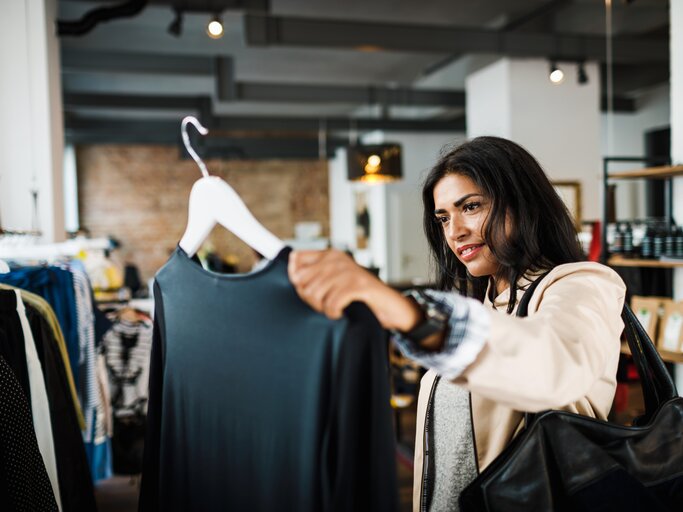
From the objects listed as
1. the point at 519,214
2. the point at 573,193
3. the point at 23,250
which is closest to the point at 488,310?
the point at 519,214

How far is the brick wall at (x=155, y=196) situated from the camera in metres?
11.7

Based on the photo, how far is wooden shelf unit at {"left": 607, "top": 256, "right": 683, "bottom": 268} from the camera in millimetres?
3241

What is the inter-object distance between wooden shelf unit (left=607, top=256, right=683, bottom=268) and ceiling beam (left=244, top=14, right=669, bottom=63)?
2.44 m

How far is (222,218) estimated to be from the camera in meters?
0.98

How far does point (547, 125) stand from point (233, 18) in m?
3.16

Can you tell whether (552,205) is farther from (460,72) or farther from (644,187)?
(644,187)

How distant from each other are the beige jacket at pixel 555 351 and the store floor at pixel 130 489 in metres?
2.63

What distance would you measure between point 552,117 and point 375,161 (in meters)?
1.76

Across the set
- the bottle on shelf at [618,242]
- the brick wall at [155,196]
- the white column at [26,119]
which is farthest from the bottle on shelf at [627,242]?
the brick wall at [155,196]

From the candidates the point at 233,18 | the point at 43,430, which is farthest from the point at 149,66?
the point at 43,430

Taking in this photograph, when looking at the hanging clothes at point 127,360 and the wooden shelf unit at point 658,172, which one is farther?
the hanging clothes at point 127,360

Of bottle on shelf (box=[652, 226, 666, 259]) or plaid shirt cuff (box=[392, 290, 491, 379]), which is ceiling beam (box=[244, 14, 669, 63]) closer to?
bottle on shelf (box=[652, 226, 666, 259])

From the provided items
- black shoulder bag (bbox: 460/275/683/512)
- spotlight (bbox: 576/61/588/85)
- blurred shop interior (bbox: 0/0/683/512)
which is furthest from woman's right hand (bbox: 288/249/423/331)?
spotlight (bbox: 576/61/588/85)

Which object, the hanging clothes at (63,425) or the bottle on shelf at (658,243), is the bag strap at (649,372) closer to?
the hanging clothes at (63,425)
